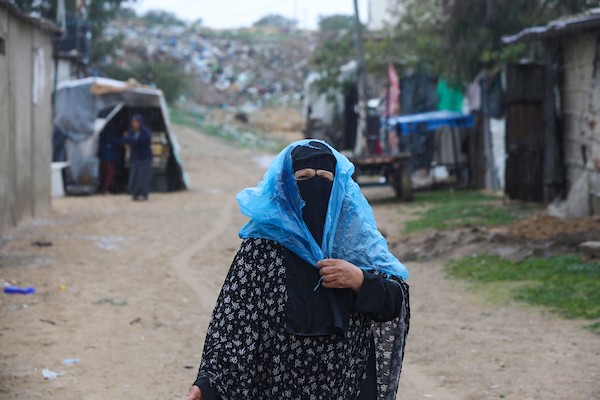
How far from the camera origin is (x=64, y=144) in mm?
20844

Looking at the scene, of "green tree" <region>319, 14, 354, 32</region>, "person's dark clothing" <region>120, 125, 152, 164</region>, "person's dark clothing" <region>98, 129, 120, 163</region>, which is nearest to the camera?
"person's dark clothing" <region>120, 125, 152, 164</region>

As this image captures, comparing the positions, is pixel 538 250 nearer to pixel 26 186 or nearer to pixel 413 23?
pixel 26 186

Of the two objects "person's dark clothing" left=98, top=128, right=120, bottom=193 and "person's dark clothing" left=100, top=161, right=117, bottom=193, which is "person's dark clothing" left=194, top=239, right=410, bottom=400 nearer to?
"person's dark clothing" left=98, top=128, right=120, bottom=193

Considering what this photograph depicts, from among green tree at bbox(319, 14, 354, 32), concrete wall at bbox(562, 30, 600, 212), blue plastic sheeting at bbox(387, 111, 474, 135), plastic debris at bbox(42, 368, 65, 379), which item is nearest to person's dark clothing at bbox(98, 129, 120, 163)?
blue plastic sheeting at bbox(387, 111, 474, 135)

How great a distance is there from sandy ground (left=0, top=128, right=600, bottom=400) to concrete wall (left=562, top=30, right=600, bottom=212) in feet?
11.0

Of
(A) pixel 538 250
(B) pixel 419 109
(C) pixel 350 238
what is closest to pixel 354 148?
(B) pixel 419 109

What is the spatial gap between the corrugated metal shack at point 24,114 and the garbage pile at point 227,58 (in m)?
25.3

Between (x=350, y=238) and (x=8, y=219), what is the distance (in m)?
11.2

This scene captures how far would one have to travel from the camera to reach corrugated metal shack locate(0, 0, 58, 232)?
13477mm

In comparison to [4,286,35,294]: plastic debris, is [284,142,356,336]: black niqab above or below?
above

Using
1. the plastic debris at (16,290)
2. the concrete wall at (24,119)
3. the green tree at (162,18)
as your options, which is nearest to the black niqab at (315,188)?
the plastic debris at (16,290)

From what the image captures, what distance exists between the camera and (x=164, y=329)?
7.75m

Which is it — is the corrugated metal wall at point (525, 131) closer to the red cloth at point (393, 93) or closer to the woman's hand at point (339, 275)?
the red cloth at point (393, 93)

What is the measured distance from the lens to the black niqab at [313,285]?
3195 millimetres
